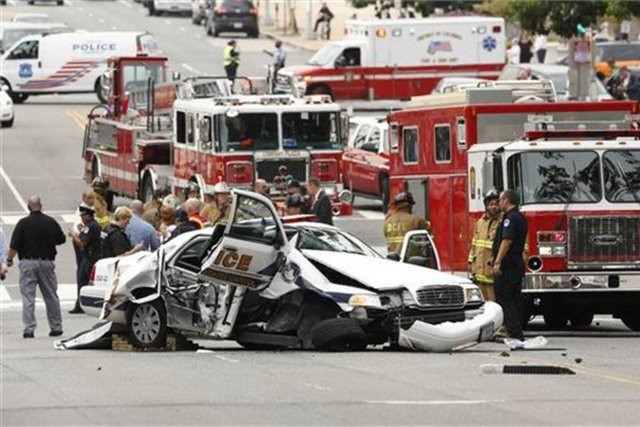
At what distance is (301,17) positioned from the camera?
9225 cm

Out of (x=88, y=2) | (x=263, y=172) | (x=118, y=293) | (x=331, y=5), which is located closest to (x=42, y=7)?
(x=88, y=2)

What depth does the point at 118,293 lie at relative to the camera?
20.2 metres

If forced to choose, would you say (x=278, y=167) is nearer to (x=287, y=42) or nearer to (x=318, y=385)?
(x=318, y=385)

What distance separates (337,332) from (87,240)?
768 centimetres

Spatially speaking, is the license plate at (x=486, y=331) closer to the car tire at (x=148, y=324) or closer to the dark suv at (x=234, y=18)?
the car tire at (x=148, y=324)

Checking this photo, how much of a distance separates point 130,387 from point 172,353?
3.70 m

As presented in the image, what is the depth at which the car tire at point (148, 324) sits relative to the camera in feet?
65.7

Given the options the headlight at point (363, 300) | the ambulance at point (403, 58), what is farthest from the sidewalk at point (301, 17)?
the headlight at point (363, 300)

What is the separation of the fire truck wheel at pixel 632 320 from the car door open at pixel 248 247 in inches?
240

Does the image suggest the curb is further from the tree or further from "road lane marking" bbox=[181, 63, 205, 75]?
the tree

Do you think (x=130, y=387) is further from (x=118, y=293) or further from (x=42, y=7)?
(x=42, y=7)

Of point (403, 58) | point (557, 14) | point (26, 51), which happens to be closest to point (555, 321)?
point (557, 14)

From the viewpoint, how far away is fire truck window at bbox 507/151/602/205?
22469 mm

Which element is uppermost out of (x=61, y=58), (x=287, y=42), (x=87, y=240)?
(x=87, y=240)
